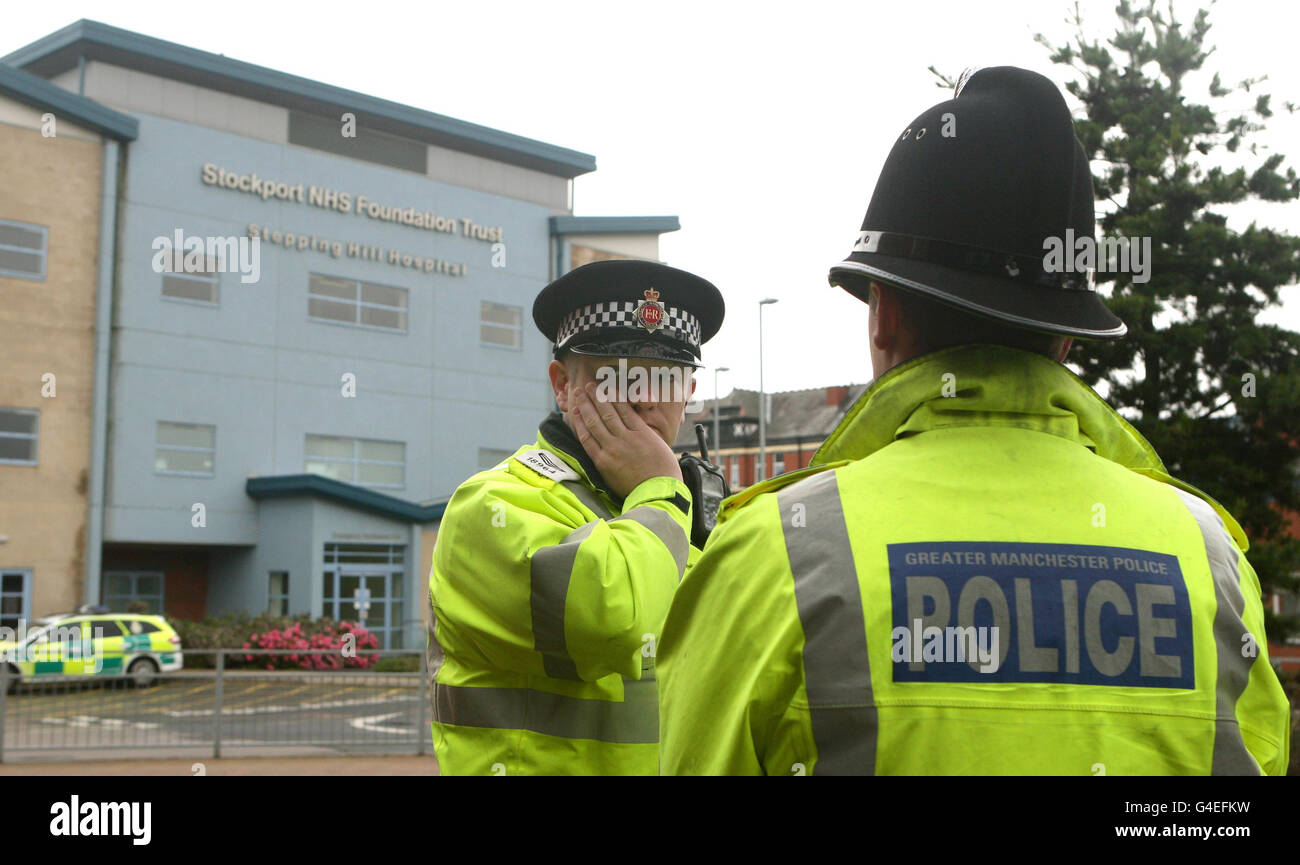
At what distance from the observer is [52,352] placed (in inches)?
1094

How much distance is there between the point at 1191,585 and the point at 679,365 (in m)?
1.81

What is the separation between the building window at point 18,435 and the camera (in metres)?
27.0

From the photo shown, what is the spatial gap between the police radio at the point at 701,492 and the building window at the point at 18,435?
27957 millimetres

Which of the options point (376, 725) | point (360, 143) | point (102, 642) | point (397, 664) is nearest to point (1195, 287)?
point (376, 725)

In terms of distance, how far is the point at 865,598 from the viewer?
1.44 m

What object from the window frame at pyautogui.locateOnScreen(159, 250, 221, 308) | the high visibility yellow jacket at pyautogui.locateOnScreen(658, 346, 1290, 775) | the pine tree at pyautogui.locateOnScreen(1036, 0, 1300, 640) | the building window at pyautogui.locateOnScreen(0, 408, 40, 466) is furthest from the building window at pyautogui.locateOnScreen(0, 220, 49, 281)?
the high visibility yellow jacket at pyautogui.locateOnScreen(658, 346, 1290, 775)

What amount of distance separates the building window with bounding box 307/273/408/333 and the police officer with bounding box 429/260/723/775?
101ft

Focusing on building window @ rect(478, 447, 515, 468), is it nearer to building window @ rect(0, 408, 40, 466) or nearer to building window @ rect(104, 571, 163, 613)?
building window @ rect(104, 571, 163, 613)

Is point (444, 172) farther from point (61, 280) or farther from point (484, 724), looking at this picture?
point (484, 724)

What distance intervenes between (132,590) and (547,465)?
30919 millimetres

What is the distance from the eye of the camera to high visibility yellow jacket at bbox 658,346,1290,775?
1419 millimetres

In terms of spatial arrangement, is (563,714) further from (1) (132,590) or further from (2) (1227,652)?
(1) (132,590)

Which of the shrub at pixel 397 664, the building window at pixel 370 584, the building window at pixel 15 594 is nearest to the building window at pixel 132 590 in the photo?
the building window at pixel 15 594

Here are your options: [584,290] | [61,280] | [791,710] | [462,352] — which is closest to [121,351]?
[61,280]
